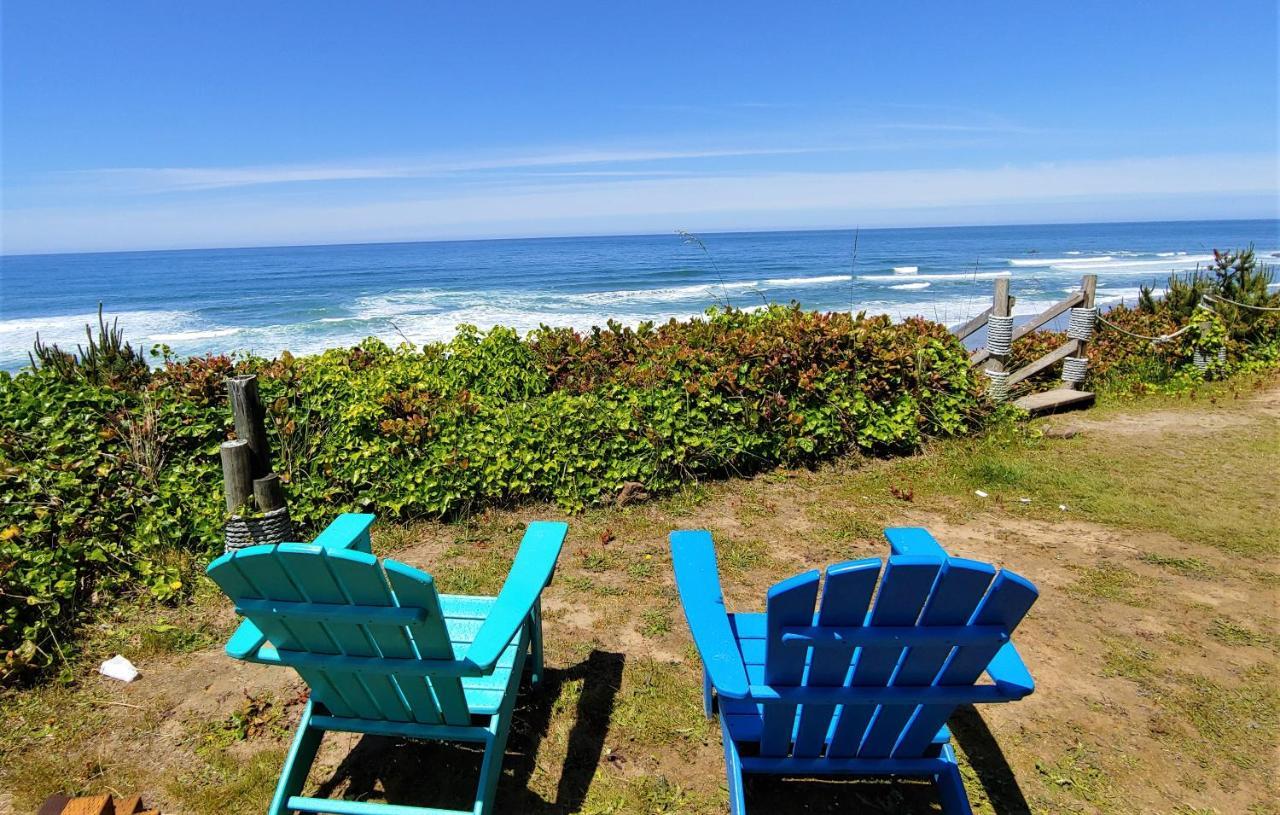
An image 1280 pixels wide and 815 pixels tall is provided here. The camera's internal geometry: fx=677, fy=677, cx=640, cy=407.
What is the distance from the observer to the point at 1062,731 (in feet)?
8.81

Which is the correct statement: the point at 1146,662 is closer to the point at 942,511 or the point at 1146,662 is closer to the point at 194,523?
the point at 942,511

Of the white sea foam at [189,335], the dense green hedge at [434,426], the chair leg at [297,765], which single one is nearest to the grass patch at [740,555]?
the dense green hedge at [434,426]

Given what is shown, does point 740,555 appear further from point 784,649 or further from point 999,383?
point 999,383

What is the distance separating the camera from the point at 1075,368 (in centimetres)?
762

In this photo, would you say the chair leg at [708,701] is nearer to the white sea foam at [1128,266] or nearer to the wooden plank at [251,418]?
the wooden plank at [251,418]

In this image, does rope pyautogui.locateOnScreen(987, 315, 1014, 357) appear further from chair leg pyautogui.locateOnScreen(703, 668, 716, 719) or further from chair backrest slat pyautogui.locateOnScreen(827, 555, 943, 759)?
chair backrest slat pyautogui.locateOnScreen(827, 555, 943, 759)

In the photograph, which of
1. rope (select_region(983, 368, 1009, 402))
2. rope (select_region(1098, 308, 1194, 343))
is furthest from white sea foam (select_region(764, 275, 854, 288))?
rope (select_region(983, 368, 1009, 402))

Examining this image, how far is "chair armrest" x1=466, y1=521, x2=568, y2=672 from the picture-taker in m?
1.99

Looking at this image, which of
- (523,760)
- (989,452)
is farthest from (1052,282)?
(523,760)

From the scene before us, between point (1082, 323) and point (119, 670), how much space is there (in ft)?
28.9

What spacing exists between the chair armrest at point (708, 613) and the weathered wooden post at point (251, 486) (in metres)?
2.28

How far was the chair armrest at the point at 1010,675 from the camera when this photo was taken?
193 centimetres

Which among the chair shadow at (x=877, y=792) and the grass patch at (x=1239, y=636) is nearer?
the chair shadow at (x=877, y=792)

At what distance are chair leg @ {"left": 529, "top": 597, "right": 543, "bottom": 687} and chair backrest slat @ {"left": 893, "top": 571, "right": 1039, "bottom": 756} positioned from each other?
56.4 inches
